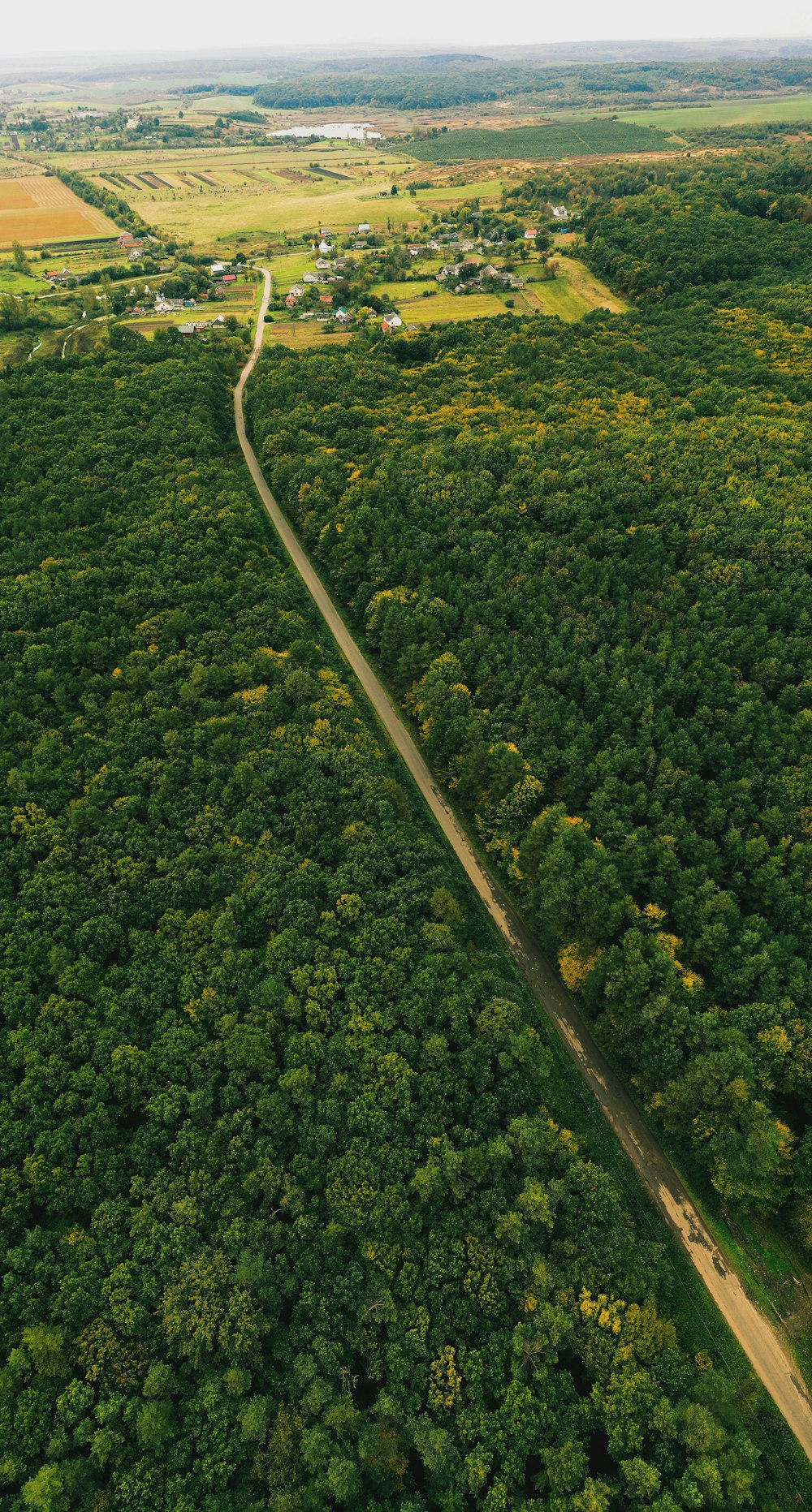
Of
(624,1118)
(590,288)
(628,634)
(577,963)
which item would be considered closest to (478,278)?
(590,288)

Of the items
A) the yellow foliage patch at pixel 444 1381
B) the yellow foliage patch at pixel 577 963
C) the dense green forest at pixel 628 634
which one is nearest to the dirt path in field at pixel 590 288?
the dense green forest at pixel 628 634

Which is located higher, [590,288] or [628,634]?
[590,288]

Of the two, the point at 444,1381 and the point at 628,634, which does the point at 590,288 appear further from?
the point at 444,1381

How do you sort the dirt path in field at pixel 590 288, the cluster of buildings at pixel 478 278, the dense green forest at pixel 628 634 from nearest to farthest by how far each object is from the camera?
the dense green forest at pixel 628 634
the dirt path in field at pixel 590 288
the cluster of buildings at pixel 478 278

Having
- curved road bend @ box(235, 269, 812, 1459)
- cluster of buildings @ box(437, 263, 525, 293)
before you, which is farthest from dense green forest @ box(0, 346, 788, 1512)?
cluster of buildings @ box(437, 263, 525, 293)

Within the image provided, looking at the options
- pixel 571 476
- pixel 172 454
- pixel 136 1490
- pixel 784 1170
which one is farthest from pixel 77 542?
pixel 784 1170

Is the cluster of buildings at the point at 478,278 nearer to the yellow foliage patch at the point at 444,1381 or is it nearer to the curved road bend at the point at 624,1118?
the curved road bend at the point at 624,1118
